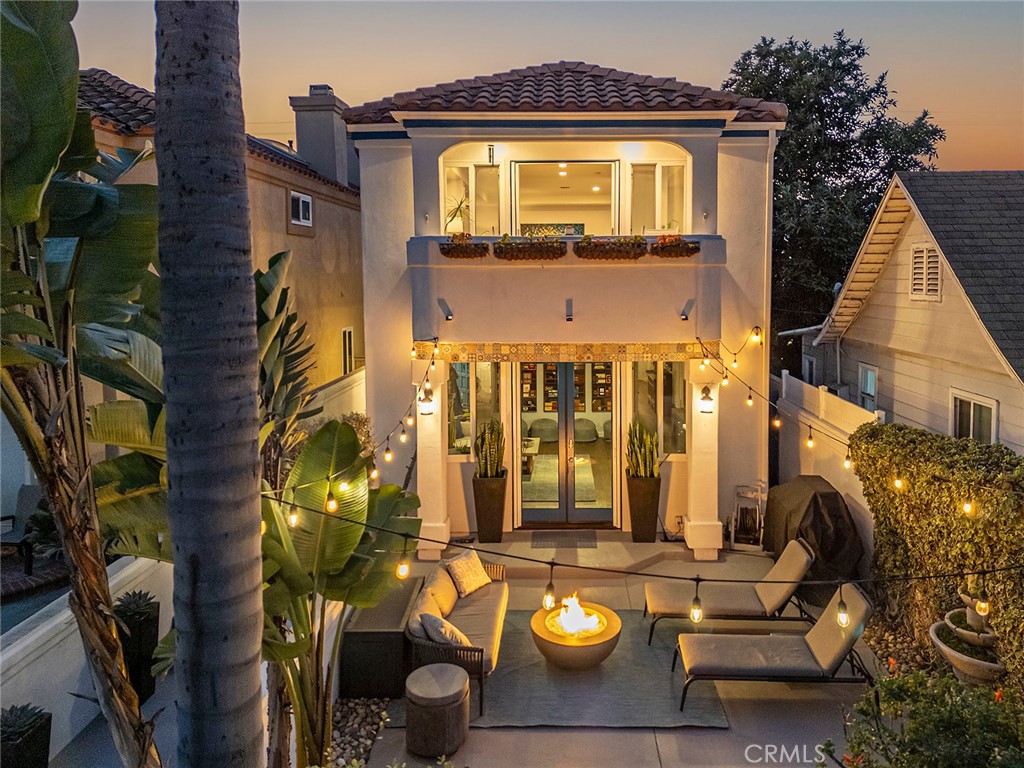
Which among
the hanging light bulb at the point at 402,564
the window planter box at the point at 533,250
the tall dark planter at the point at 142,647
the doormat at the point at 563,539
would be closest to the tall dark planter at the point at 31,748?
the tall dark planter at the point at 142,647

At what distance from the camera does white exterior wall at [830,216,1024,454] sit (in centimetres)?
936

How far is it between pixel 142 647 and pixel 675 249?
30.7 feet

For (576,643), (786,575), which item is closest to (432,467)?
(576,643)

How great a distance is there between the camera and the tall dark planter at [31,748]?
4.66 m

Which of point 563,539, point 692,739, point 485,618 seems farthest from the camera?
point 563,539

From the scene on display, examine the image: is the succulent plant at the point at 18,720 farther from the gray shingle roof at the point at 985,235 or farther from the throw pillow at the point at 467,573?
the gray shingle roof at the point at 985,235

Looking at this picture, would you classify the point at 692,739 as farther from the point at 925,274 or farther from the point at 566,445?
the point at 925,274

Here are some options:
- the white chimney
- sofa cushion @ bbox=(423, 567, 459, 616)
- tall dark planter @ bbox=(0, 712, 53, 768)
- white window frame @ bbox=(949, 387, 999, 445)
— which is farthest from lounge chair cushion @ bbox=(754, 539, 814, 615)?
the white chimney

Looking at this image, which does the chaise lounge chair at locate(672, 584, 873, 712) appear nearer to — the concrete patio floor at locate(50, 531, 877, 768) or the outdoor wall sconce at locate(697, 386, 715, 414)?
the concrete patio floor at locate(50, 531, 877, 768)

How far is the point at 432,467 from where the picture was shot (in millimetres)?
12852

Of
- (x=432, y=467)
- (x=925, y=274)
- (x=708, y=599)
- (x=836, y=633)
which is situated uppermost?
(x=925, y=274)

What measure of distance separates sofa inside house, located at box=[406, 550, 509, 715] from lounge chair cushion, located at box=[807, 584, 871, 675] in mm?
3862

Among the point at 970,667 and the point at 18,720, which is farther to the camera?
the point at 970,667

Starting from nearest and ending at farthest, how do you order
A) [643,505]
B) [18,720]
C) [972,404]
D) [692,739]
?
1. [18,720]
2. [692,739]
3. [972,404]
4. [643,505]
